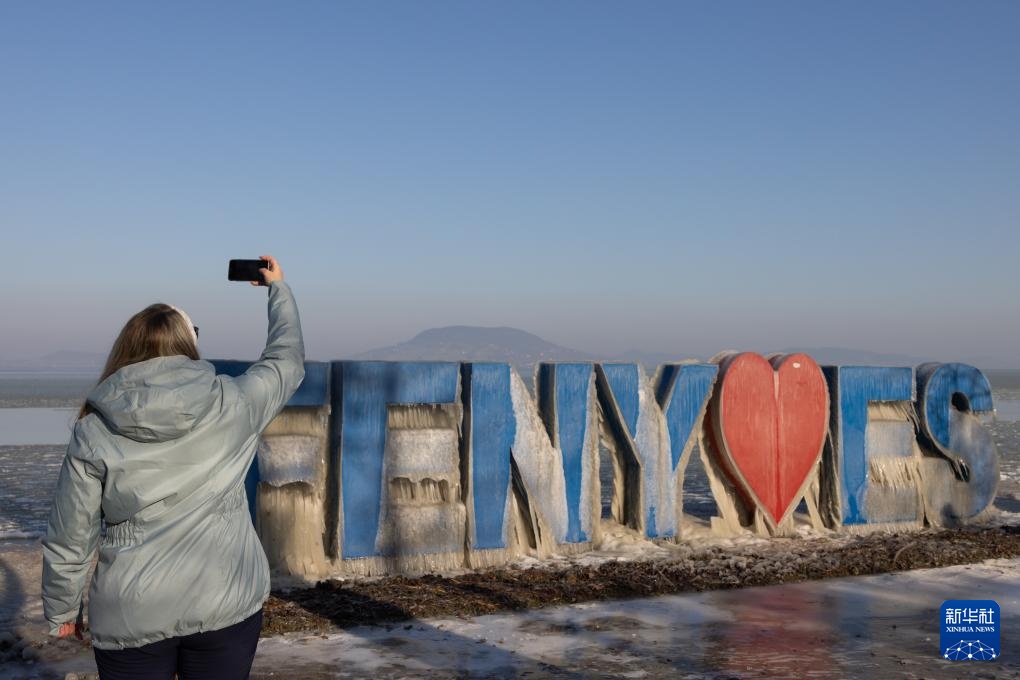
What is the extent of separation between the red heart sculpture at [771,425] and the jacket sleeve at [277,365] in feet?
23.4

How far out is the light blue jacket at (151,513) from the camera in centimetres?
281

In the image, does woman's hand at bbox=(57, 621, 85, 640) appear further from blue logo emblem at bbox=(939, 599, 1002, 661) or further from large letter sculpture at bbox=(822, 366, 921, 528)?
large letter sculpture at bbox=(822, 366, 921, 528)

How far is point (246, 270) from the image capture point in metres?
3.57

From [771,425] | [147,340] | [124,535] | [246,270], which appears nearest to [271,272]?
[246,270]

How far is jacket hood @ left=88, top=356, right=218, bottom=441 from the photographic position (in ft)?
9.20

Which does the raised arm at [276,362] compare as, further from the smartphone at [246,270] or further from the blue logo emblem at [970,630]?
the blue logo emblem at [970,630]

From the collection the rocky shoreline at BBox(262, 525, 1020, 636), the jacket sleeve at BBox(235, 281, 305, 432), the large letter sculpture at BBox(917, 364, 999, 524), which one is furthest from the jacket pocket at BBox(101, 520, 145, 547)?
the large letter sculpture at BBox(917, 364, 999, 524)

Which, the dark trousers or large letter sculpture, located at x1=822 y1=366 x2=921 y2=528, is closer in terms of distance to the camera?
the dark trousers

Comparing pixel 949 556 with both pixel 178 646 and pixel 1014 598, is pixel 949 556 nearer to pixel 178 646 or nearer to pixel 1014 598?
pixel 1014 598

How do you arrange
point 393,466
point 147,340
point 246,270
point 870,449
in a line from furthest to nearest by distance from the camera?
point 870,449, point 393,466, point 246,270, point 147,340

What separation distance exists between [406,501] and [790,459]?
416 cm

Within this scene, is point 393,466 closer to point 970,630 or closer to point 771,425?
point 771,425

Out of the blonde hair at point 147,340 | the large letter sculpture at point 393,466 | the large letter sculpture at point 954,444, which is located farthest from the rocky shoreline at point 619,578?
the blonde hair at point 147,340

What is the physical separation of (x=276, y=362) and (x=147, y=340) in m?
0.43
